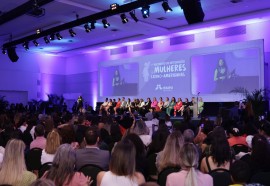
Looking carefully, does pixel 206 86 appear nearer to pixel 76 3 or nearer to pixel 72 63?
pixel 76 3

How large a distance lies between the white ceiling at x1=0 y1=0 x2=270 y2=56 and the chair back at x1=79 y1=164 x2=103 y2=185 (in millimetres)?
9089

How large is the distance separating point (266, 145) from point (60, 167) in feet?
7.06

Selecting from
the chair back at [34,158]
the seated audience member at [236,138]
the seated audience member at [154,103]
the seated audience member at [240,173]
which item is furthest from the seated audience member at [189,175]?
the seated audience member at [154,103]

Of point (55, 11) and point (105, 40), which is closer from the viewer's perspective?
point (55, 11)

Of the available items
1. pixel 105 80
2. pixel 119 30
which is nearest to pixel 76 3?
pixel 119 30

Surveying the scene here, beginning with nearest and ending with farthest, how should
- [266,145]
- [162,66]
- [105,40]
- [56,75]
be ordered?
[266,145] → [162,66] → [105,40] → [56,75]

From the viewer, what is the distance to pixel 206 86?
15039 mm

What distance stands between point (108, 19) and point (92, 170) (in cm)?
1084

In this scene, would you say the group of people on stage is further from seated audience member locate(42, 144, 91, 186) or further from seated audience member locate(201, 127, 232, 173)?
seated audience member locate(42, 144, 91, 186)

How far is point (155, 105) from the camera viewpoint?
16047mm


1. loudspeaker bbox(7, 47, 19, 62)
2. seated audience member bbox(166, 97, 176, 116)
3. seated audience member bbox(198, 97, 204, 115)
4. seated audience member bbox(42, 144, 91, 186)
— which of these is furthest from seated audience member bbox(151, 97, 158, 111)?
seated audience member bbox(42, 144, 91, 186)

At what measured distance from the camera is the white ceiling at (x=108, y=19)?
38.7ft

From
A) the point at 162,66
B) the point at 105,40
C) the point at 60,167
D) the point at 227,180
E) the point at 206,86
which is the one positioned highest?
the point at 105,40

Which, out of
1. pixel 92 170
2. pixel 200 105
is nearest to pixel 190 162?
pixel 92 170
